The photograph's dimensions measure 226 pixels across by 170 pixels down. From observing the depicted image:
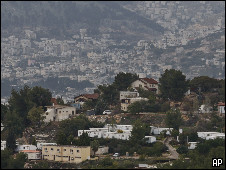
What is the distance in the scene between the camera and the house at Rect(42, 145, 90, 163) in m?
49.2

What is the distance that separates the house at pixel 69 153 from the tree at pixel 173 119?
6.84 meters

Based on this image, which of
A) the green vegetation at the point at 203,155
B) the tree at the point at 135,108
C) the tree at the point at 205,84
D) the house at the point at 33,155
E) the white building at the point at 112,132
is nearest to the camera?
the green vegetation at the point at 203,155

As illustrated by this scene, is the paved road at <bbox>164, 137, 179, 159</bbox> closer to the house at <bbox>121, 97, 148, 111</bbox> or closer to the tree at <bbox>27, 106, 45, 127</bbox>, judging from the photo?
the tree at <bbox>27, 106, 45, 127</bbox>

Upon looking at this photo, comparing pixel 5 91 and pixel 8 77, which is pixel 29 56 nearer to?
pixel 8 77

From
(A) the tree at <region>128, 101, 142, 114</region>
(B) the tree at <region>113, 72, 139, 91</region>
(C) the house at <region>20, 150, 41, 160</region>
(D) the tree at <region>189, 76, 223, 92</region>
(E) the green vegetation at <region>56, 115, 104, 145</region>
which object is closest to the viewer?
(C) the house at <region>20, 150, 41, 160</region>

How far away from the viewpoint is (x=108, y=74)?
534 feet

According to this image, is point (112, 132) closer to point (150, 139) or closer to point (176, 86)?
point (150, 139)

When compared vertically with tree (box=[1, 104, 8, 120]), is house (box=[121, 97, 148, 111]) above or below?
above

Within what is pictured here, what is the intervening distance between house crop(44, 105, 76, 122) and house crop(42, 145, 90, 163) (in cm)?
934

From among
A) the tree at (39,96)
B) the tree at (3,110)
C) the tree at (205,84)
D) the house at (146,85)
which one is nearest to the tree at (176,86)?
the tree at (205,84)

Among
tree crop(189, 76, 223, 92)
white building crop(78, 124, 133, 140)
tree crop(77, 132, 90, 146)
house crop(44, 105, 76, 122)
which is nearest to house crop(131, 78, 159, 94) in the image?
tree crop(189, 76, 223, 92)

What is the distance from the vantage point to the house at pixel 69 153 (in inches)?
1937

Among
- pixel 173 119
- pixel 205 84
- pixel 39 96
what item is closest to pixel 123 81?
pixel 205 84

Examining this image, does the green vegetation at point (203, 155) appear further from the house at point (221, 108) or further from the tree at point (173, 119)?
the house at point (221, 108)
